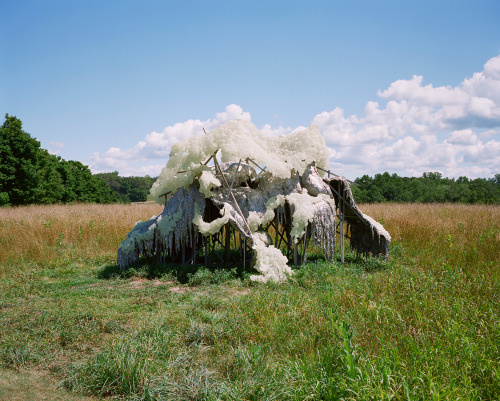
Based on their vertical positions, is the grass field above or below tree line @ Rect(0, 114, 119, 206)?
below

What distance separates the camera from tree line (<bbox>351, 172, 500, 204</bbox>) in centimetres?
3650

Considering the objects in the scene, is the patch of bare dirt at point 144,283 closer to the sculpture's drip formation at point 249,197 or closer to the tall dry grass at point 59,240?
the sculpture's drip formation at point 249,197

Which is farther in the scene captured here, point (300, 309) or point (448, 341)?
point (300, 309)

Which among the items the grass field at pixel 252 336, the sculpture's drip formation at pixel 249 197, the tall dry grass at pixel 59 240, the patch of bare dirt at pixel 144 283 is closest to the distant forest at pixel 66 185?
the sculpture's drip formation at pixel 249 197

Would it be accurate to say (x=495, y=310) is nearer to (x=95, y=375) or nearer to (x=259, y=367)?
(x=259, y=367)

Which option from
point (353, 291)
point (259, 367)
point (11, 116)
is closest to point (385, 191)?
point (11, 116)

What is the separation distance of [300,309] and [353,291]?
1272 millimetres

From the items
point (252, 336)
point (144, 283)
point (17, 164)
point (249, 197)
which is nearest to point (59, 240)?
point (144, 283)

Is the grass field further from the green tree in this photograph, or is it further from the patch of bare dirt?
the green tree

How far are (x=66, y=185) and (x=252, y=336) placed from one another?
38071mm

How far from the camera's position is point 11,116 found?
26.3m

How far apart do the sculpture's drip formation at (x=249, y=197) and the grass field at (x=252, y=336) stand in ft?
2.44

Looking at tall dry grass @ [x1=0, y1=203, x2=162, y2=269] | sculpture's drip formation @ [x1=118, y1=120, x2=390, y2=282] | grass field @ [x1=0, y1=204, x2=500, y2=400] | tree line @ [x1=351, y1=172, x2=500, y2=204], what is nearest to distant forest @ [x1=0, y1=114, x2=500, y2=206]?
tree line @ [x1=351, y1=172, x2=500, y2=204]

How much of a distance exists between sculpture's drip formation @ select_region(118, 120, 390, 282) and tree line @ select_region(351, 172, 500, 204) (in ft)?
97.2
